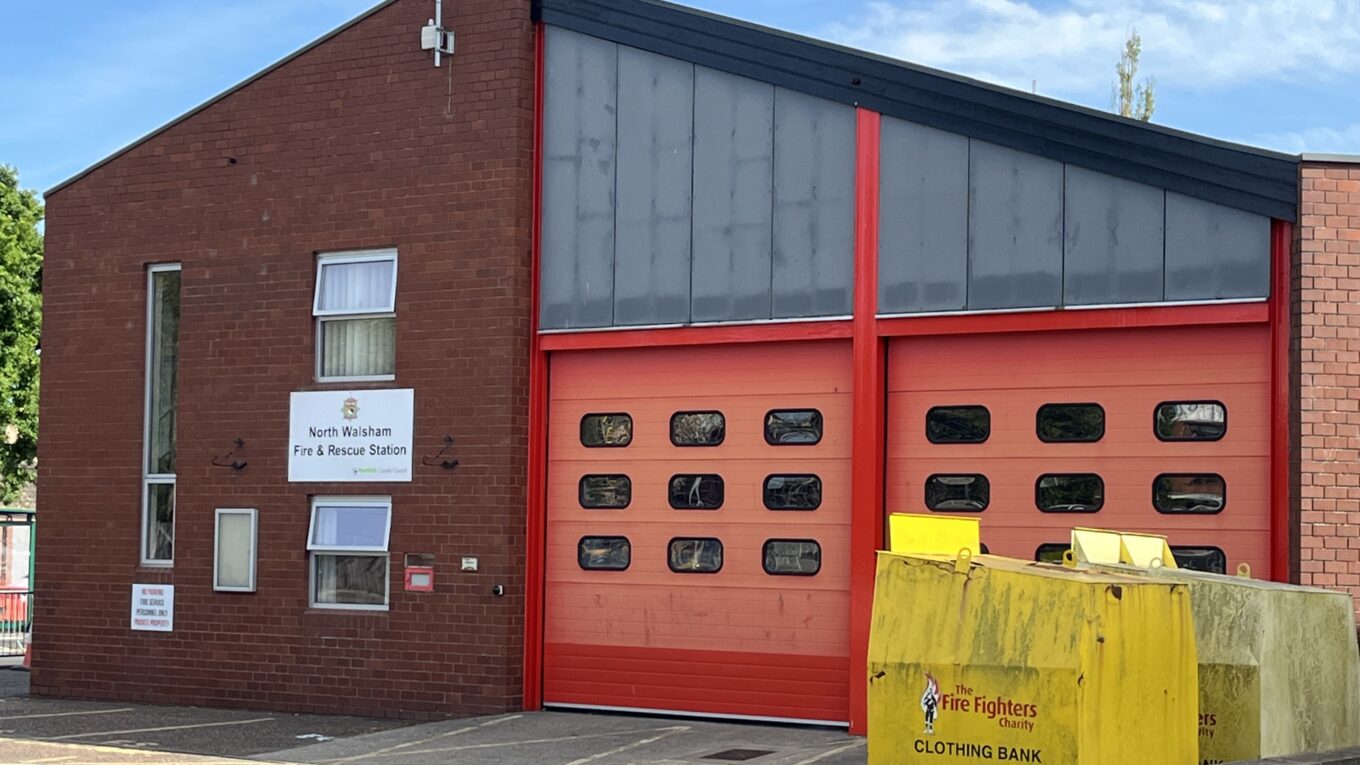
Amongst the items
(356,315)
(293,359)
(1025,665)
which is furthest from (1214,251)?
(293,359)

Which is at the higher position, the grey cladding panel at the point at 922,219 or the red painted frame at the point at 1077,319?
the grey cladding panel at the point at 922,219

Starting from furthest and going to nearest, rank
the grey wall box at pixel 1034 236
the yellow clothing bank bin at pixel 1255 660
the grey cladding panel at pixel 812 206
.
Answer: the grey cladding panel at pixel 812 206 < the grey wall box at pixel 1034 236 < the yellow clothing bank bin at pixel 1255 660

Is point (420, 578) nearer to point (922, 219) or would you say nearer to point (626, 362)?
point (626, 362)

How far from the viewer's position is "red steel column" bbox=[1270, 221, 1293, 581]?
13.1 m

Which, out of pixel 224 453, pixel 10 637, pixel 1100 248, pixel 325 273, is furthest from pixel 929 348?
pixel 10 637

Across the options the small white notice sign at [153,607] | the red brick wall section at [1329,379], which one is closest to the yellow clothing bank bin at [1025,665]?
the red brick wall section at [1329,379]

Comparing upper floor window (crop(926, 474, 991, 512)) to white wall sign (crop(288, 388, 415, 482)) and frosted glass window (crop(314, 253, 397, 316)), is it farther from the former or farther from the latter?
frosted glass window (crop(314, 253, 397, 316))

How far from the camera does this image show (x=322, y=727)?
1596 centimetres

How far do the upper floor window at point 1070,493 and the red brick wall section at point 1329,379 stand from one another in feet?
5.35

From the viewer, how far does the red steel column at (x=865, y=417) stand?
47.1 feet

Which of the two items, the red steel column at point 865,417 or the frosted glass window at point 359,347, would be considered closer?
the red steel column at point 865,417

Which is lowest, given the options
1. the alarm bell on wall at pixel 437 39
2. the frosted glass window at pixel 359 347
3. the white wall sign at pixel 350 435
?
the white wall sign at pixel 350 435

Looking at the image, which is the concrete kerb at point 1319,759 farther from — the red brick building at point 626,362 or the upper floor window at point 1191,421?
the upper floor window at point 1191,421

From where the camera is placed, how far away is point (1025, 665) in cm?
938
